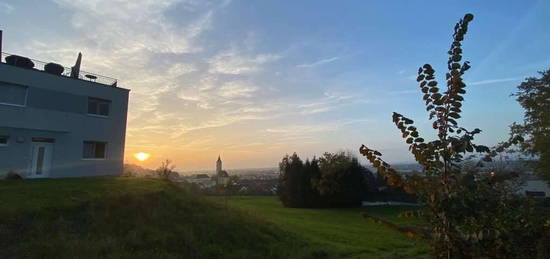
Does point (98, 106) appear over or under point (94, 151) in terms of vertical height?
over

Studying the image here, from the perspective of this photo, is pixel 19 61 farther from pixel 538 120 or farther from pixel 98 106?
pixel 538 120

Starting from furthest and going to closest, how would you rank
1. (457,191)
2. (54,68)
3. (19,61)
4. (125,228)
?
(54,68) < (19,61) < (125,228) < (457,191)

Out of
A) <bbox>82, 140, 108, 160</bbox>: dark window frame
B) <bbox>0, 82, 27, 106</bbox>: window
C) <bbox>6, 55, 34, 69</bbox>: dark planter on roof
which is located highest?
<bbox>6, 55, 34, 69</bbox>: dark planter on roof

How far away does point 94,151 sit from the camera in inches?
1000

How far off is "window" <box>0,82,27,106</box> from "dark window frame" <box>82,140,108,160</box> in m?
4.44

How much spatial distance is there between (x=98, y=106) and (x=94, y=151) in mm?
3157

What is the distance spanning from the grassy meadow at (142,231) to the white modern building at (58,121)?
859 centimetres

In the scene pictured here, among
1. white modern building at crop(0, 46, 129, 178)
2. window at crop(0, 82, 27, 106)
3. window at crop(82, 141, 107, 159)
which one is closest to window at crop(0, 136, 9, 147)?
white modern building at crop(0, 46, 129, 178)

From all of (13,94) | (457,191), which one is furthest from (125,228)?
(13,94)

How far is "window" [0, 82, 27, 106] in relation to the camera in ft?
68.9

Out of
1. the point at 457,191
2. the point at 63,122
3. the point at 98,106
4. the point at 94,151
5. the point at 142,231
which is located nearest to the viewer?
the point at 457,191

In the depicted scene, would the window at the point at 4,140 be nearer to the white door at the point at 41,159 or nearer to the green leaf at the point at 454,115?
the white door at the point at 41,159

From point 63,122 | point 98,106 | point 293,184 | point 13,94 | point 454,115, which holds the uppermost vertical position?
point 98,106

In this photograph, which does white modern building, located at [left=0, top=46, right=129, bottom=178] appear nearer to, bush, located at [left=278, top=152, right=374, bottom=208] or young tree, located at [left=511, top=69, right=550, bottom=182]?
bush, located at [left=278, top=152, right=374, bottom=208]
